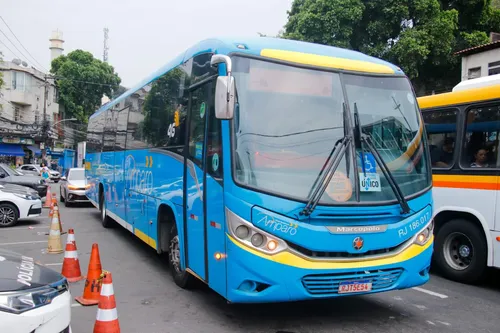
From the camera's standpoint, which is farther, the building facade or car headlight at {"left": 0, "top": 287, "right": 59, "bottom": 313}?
the building facade

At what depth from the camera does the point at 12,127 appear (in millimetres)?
45906

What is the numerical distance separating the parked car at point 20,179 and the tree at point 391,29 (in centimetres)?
1243

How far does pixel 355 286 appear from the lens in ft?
14.7

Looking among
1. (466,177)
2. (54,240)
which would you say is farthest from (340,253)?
(54,240)

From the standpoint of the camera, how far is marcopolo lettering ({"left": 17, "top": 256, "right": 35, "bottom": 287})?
3508mm

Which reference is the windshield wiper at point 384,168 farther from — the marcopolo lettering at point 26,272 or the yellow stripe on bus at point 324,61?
the marcopolo lettering at point 26,272

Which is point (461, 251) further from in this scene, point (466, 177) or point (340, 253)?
point (340, 253)

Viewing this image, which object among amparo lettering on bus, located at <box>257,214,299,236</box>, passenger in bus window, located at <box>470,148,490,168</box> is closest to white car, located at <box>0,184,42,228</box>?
amparo lettering on bus, located at <box>257,214,299,236</box>

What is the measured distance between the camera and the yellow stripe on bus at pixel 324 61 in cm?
482

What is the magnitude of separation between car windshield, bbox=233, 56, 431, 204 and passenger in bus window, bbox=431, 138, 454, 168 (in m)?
2.45

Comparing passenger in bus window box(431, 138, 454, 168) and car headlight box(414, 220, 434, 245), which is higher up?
passenger in bus window box(431, 138, 454, 168)

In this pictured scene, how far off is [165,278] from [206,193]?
2.57 meters

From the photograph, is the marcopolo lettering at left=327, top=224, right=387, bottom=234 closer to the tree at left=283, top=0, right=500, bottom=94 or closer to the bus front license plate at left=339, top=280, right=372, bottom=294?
the bus front license plate at left=339, top=280, right=372, bottom=294

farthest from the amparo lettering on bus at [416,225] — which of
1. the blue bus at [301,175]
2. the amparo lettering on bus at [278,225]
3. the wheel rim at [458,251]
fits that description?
the wheel rim at [458,251]
